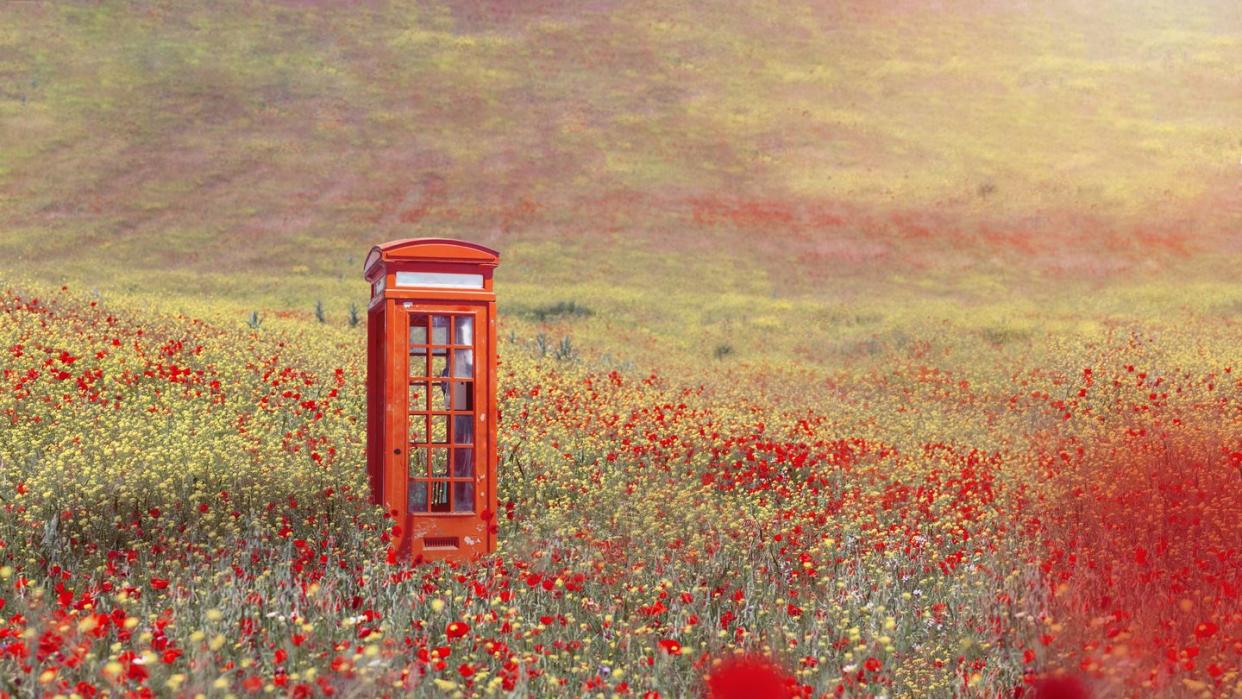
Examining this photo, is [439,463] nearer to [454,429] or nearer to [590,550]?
[454,429]

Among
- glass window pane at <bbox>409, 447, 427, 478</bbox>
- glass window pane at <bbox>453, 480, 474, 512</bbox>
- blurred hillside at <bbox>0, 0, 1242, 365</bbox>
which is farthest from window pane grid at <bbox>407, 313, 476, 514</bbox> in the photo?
blurred hillside at <bbox>0, 0, 1242, 365</bbox>

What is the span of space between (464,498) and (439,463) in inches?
74.8

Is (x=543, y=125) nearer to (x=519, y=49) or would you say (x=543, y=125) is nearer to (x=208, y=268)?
(x=519, y=49)

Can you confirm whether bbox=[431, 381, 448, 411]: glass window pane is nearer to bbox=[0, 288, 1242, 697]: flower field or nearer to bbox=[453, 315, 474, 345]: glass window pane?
bbox=[453, 315, 474, 345]: glass window pane

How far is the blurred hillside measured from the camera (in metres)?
35.5

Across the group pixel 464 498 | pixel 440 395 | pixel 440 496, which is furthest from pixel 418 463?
pixel 440 395

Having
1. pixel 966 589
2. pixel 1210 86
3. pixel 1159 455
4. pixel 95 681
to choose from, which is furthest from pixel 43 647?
pixel 1210 86

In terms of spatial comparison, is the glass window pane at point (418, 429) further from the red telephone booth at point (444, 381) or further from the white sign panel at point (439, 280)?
the white sign panel at point (439, 280)

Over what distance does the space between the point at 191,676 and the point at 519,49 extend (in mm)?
60597

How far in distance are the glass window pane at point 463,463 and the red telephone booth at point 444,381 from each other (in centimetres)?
2

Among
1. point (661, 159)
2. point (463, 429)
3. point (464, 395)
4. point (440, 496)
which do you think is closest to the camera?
point (464, 395)

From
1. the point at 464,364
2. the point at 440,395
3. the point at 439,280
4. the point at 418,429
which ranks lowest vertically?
the point at 418,429

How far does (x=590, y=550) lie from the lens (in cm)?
962

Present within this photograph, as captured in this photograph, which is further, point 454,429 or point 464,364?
point 454,429
